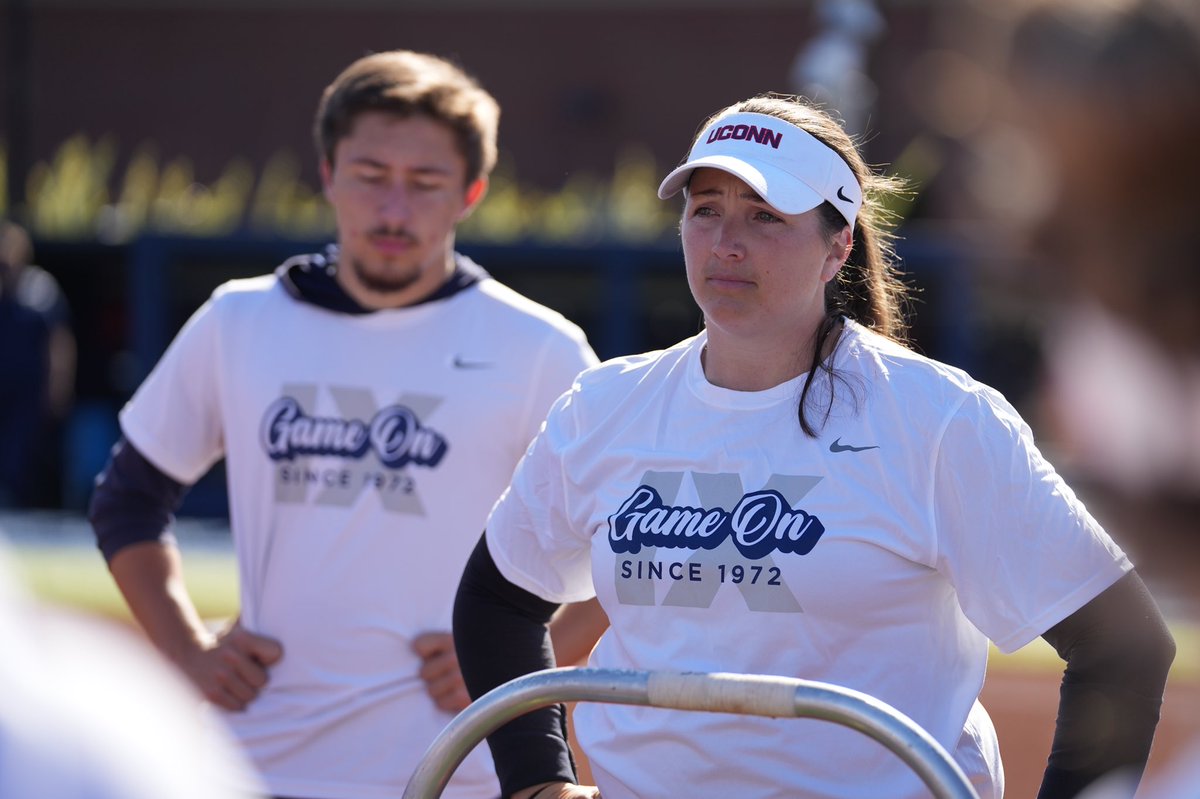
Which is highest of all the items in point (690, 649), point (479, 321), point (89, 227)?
point (479, 321)

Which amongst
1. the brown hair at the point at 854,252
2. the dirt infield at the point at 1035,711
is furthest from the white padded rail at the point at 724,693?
the dirt infield at the point at 1035,711

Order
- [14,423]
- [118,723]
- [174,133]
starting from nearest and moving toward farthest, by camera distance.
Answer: [118,723] → [14,423] → [174,133]

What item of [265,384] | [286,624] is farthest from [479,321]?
[286,624]

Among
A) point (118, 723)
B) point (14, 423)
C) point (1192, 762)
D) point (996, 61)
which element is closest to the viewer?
point (996, 61)

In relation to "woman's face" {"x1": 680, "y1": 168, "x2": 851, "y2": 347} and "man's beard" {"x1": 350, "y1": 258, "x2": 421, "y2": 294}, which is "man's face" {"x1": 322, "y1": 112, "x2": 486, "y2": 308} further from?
"woman's face" {"x1": 680, "y1": 168, "x2": 851, "y2": 347}

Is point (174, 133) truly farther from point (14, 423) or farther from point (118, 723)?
Result: point (118, 723)

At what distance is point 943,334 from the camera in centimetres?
880

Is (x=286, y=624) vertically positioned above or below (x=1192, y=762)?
below

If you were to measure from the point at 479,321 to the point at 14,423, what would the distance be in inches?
300

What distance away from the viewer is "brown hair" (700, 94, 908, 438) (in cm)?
264

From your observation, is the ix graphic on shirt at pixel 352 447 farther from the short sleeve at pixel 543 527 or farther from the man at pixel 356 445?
the short sleeve at pixel 543 527

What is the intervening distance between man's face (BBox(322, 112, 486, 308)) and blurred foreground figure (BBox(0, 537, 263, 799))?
2.31 m

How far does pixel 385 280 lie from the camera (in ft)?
11.2

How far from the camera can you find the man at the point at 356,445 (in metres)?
3.28
